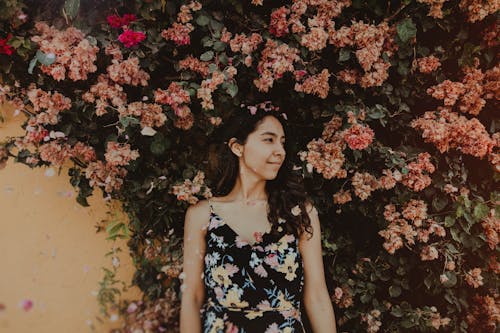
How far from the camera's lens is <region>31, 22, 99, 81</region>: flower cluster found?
2.24 metres

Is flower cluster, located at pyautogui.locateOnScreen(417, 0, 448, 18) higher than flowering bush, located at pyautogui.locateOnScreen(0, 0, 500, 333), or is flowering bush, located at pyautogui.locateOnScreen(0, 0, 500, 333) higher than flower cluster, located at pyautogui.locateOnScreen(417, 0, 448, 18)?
flower cluster, located at pyautogui.locateOnScreen(417, 0, 448, 18)

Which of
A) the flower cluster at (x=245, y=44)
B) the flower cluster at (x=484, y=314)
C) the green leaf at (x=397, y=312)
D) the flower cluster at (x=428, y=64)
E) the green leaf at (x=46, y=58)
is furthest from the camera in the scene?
the green leaf at (x=397, y=312)

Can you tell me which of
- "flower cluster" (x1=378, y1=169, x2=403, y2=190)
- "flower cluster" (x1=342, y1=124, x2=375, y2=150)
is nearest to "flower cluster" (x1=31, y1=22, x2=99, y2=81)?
"flower cluster" (x1=342, y1=124, x2=375, y2=150)

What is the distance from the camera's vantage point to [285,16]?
246 cm

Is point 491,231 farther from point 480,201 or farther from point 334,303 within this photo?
point 334,303

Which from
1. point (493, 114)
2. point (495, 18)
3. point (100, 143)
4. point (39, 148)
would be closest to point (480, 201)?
point (493, 114)

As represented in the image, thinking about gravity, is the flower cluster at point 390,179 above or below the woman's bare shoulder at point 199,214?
above

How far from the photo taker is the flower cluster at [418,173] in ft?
8.15

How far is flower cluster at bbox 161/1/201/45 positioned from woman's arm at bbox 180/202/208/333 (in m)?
0.99

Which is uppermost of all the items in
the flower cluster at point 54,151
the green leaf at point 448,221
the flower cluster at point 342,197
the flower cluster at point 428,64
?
the flower cluster at point 428,64

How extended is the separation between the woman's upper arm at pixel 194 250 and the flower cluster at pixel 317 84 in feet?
3.06

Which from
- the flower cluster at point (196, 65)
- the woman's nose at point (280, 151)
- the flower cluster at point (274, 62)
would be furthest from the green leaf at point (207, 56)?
the woman's nose at point (280, 151)

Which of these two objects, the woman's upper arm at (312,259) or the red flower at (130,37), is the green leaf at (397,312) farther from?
the red flower at (130,37)

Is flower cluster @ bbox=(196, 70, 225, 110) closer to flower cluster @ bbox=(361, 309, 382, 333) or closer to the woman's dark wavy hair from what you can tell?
the woman's dark wavy hair
